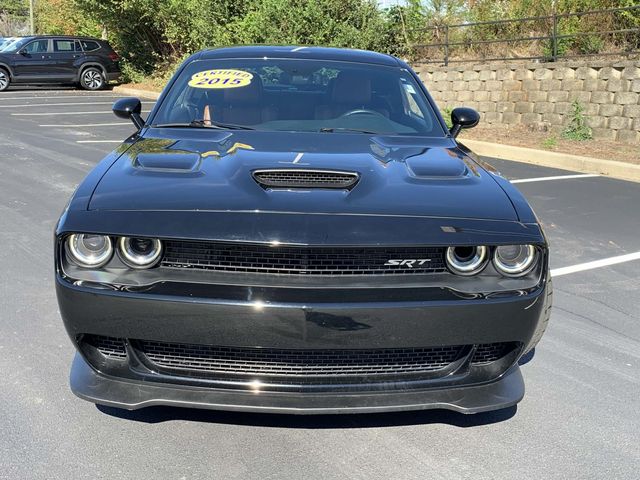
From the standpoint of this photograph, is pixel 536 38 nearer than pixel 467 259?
No

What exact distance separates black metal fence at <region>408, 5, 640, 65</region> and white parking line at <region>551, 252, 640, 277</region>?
7875 mm

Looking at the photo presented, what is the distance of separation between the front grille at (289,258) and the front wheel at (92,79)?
79.1 ft

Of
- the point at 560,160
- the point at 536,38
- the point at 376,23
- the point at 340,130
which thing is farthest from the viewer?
the point at 376,23

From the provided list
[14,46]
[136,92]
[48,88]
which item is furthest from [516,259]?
[48,88]

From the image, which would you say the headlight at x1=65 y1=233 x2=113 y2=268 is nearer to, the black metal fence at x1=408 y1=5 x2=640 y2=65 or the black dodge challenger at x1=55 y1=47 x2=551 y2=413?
the black dodge challenger at x1=55 y1=47 x2=551 y2=413

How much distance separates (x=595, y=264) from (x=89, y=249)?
4.26 m

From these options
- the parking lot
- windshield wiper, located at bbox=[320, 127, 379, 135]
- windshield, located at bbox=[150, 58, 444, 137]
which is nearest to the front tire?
the parking lot

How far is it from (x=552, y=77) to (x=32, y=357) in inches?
481

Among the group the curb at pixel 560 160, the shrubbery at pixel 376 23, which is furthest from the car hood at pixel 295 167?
the shrubbery at pixel 376 23

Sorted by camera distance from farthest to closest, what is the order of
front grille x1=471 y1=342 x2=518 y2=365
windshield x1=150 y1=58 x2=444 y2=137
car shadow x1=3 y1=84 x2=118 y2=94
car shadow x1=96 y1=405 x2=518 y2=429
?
car shadow x1=3 y1=84 x2=118 y2=94, windshield x1=150 y1=58 x2=444 y2=137, car shadow x1=96 y1=405 x2=518 y2=429, front grille x1=471 y1=342 x2=518 y2=365

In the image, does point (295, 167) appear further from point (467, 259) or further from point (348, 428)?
point (348, 428)

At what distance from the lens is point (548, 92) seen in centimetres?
1380

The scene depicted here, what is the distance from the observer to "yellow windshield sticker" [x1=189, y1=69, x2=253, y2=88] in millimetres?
4293

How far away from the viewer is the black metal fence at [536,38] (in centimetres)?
1383
